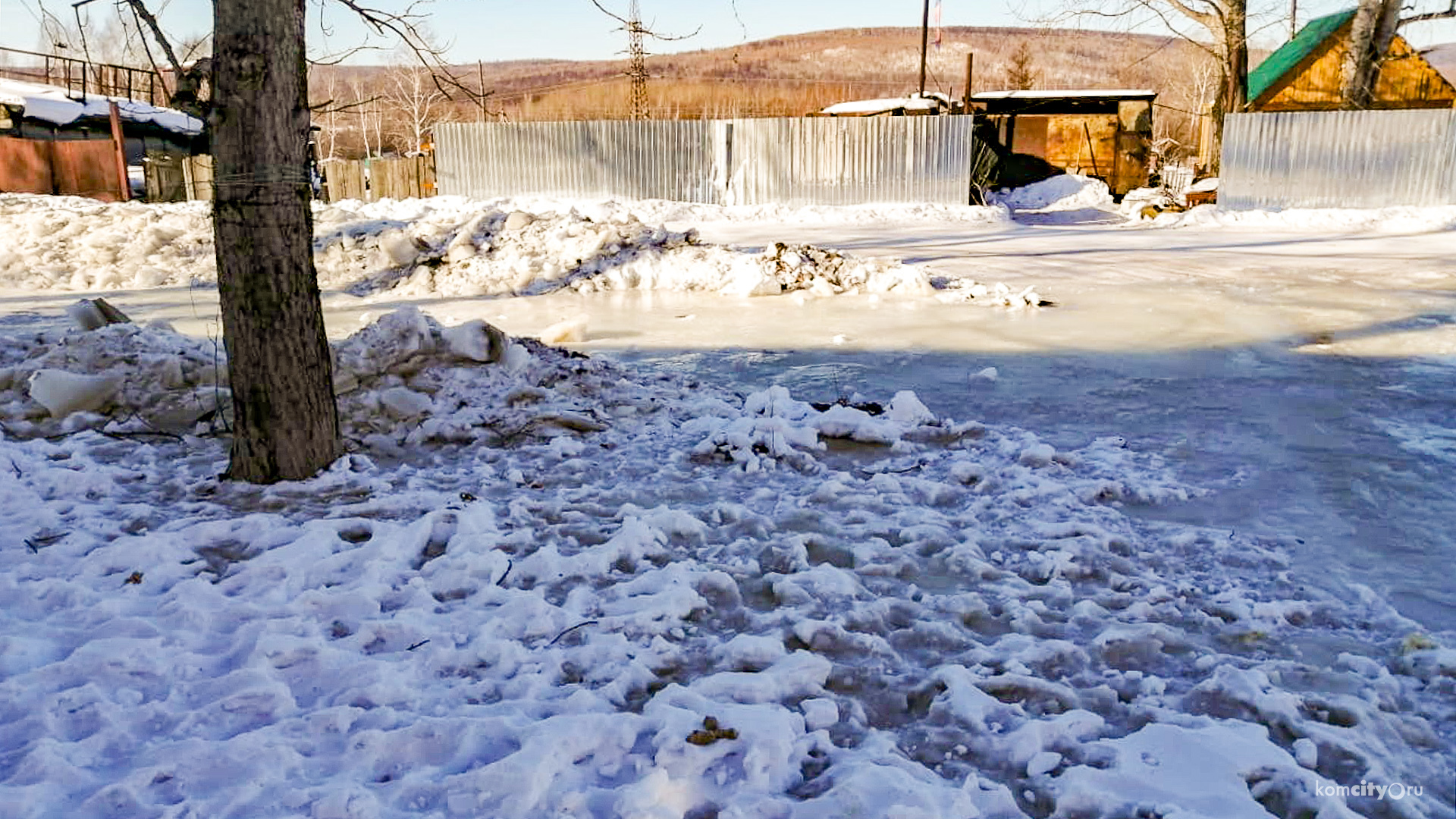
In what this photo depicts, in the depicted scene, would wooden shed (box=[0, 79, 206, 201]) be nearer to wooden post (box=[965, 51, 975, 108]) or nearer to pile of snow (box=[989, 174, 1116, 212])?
wooden post (box=[965, 51, 975, 108])

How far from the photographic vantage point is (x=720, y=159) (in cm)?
2409

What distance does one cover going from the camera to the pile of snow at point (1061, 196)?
25.8m

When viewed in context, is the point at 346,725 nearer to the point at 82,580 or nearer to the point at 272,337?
the point at 82,580

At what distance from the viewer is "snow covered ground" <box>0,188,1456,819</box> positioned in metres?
2.31

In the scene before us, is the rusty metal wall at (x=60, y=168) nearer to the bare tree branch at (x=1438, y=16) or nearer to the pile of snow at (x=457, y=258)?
the pile of snow at (x=457, y=258)

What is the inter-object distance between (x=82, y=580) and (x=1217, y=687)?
3566 millimetres

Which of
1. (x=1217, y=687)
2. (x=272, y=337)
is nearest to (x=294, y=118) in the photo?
(x=272, y=337)

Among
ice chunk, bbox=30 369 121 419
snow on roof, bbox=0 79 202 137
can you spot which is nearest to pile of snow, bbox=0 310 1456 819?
ice chunk, bbox=30 369 121 419

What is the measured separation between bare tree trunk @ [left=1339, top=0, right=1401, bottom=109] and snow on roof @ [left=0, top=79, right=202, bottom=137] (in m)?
31.2

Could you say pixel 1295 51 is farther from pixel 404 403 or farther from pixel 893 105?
pixel 404 403

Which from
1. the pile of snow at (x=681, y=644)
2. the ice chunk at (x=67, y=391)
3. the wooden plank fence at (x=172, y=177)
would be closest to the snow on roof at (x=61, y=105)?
the wooden plank fence at (x=172, y=177)

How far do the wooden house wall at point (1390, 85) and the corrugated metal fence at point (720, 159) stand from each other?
46.8 ft

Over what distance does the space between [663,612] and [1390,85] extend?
37000mm

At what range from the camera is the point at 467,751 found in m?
2.40
